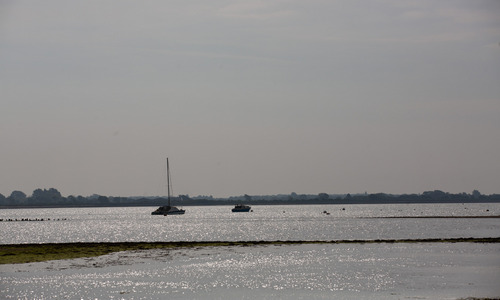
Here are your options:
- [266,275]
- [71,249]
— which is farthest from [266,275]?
[71,249]

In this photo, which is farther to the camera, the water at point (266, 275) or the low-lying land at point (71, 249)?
the low-lying land at point (71, 249)

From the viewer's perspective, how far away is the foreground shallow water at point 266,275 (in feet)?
184

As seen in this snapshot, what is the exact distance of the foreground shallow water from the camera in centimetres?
5606

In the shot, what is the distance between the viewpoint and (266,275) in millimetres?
68250

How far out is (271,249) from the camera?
332 ft

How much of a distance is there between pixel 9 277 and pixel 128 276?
1138 centimetres

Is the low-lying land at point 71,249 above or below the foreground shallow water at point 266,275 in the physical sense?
above

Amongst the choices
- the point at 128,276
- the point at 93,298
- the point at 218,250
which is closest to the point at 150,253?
the point at 218,250

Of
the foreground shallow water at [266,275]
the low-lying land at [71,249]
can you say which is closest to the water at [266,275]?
the foreground shallow water at [266,275]

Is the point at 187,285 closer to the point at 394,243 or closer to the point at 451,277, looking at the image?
the point at 451,277

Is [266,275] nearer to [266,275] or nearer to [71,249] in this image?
[266,275]

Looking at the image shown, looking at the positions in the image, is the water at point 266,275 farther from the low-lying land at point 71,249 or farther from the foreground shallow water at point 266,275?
the low-lying land at point 71,249

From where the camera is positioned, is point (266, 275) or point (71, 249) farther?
point (71, 249)

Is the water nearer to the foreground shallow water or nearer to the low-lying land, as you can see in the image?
the foreground shallow water
